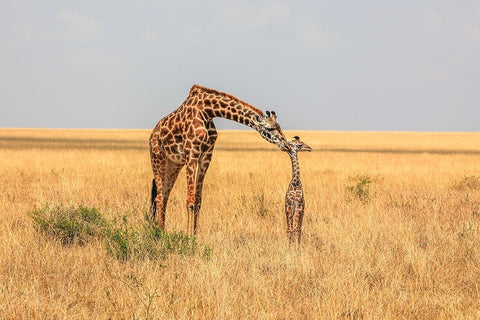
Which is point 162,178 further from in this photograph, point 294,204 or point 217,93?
point 294,204

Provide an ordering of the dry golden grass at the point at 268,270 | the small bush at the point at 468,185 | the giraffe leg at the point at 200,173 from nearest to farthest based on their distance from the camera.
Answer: the dry golden grass at the point at 268,270
the giraffe leg at the point at 200,173
the small bush at the point at 468,185

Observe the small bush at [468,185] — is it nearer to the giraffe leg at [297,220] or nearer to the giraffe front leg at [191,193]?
the giraffe leg at [297,220]

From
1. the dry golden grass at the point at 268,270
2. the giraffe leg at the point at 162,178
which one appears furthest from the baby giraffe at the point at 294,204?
the giraffe leg at the point at 162,178

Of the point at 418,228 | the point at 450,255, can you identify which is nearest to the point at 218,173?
the point at 418,228

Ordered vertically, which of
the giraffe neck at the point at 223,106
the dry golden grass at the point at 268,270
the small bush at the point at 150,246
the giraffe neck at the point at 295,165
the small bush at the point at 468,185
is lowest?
the dry golden grass at the point at 268,270

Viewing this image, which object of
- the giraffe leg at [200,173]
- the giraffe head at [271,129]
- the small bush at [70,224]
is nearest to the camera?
the giraffe head at [271,129]

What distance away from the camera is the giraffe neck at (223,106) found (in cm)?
693

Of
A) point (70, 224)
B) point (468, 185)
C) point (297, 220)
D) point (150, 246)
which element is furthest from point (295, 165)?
point (468, 185)

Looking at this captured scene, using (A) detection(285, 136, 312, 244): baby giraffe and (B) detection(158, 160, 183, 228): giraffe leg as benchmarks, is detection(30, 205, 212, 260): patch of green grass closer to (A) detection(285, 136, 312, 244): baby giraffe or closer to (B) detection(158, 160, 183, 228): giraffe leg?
(B) detection(158, 160, 183, 228): giraffe leg

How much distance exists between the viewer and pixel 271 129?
6.55m

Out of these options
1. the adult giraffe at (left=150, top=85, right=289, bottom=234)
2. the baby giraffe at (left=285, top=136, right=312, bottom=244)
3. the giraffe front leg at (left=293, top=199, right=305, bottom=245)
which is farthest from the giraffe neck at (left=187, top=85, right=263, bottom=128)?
the giraffe front leg at (left=293, top=199, right=305, bottom=245)

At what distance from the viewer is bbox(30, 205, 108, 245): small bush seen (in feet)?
26.4

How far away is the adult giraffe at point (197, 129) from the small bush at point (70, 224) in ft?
3.74

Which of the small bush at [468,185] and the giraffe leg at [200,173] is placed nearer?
the giraffe leg at [200,173]
